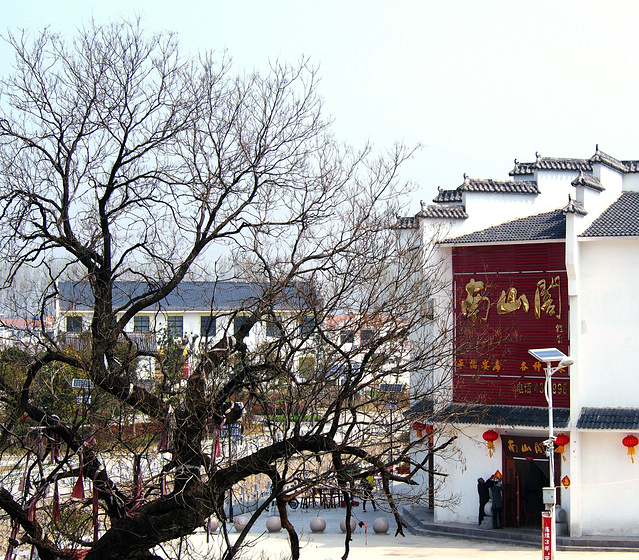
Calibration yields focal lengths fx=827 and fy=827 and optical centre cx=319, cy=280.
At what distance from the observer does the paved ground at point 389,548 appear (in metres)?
14.1

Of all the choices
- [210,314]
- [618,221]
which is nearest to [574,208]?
[618,221]

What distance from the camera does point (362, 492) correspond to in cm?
746

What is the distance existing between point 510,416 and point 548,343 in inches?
63.3

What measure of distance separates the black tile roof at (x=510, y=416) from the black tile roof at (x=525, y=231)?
327cm

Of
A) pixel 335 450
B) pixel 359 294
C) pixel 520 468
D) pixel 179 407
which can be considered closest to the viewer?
pixel 335 450

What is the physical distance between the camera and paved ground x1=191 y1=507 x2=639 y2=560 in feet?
46.3

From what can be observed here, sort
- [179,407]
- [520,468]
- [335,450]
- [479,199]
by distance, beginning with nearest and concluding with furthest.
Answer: [335,450] → [179,407] → [520,468] → [479,199]

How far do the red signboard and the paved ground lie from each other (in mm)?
2767

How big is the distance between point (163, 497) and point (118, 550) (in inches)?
26.2

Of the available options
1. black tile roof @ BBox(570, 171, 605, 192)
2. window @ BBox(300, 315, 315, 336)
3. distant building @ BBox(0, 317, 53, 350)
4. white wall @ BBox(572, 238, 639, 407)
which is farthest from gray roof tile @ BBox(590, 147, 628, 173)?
distant building @ BBox(0, 317, 53, 350)

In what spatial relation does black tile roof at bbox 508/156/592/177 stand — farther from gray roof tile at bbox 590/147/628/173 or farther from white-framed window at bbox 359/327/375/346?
white-framed window at bbox 359/327/375/346

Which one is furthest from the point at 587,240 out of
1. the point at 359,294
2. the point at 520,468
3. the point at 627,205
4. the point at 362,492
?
the point at 362,492

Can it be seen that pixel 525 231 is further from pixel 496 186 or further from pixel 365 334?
pixel 365 334

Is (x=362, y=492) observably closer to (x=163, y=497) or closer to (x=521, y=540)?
(x=163, y=497)
